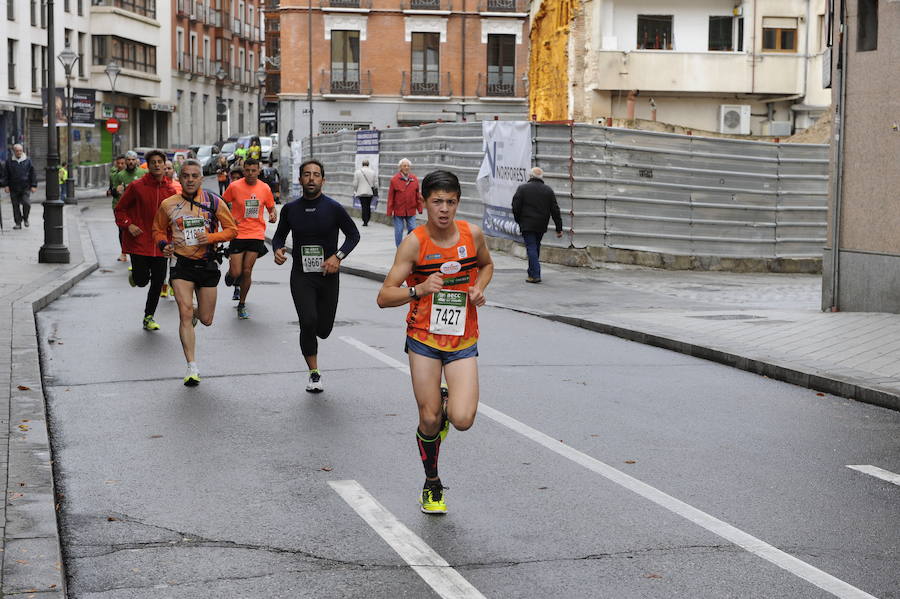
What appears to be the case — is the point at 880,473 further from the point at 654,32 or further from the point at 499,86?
the point at 499,86

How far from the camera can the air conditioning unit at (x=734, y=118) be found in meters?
42.3

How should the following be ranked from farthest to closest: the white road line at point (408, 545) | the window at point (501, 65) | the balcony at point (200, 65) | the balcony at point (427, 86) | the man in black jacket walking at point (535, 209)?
the balcony at point (200, 65)
the window at point (501, 65)
the balcony at point (427, 86)
the man in black jacket walking at point (535, 209)
the white road line at point (408, 545)

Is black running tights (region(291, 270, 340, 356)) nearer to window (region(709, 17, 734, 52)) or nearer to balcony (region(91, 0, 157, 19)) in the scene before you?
window (region(709, 17, 734, 52))

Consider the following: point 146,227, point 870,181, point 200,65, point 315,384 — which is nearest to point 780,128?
point 870,181

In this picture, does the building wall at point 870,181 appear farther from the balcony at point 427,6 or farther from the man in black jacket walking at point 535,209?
the balcony at point 427,6

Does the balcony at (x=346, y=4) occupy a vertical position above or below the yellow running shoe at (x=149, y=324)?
above

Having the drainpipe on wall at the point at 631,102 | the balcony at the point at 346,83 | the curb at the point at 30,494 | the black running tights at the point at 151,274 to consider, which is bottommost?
the curb at the point at 30,494

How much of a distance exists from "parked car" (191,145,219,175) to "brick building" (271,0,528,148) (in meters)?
5.67

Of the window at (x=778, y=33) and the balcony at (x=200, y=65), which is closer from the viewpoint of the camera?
the window at (x=778, y=33)

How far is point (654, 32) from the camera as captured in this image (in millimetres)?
41688

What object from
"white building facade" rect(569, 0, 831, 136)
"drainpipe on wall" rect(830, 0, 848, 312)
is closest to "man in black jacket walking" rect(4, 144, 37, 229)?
"white building facade" rect(569, 0, 831, 136)

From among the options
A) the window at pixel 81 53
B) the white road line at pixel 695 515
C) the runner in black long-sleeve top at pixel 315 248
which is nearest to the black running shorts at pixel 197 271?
the runner in black long-sleeve top at pixel 315 248

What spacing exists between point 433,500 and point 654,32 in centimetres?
3698

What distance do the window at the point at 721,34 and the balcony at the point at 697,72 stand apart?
0.65m
